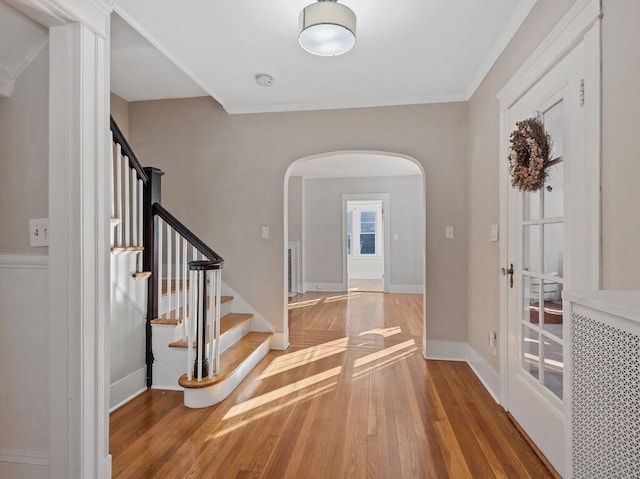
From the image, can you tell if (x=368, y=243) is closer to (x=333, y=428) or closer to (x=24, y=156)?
(x=333, y=428)

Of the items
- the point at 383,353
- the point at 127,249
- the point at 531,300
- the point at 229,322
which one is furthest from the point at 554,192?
the point at 229,322

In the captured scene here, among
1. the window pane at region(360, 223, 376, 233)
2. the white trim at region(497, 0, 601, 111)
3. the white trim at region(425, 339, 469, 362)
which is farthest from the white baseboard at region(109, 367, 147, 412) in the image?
the window pane at region(360, 223, 376, 233)

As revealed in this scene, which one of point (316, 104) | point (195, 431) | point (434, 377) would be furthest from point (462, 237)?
point (195, 431)

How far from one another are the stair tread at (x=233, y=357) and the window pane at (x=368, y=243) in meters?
6.61

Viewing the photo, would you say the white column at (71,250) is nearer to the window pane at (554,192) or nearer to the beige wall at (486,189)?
the window pane at (554,192)

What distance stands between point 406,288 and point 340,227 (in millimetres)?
1838

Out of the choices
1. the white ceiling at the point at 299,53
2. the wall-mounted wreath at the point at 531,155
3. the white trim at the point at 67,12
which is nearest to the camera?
the white trim at the point at 67,12

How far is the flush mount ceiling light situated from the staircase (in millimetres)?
1408

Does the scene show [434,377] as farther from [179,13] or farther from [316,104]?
[179,13]

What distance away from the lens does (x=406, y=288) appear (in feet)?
22.6

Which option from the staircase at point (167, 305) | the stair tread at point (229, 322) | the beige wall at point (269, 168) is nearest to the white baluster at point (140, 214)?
the staircase at point (167, 305)

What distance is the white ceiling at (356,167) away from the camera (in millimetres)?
5535

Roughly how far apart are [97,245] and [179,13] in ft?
4.91

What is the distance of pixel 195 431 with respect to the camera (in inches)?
78.9
